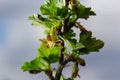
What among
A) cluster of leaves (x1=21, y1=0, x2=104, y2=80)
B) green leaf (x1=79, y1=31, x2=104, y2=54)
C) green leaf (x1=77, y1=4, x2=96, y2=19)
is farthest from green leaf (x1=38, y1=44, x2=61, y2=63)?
green leaf (x1=77, y1=4, x2=96, y2=19)

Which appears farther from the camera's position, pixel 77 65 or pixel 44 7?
pixel 44 7

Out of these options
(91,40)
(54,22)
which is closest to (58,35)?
(54,22)

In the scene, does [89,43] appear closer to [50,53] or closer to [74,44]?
[74,44]

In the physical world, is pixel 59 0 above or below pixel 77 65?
above

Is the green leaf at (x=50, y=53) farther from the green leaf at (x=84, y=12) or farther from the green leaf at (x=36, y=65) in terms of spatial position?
the green leaf at (x=84, y=12)

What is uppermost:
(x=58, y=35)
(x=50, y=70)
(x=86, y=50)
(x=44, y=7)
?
(x=44, y=7)

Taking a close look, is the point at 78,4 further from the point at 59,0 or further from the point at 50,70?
the point at 50,70
